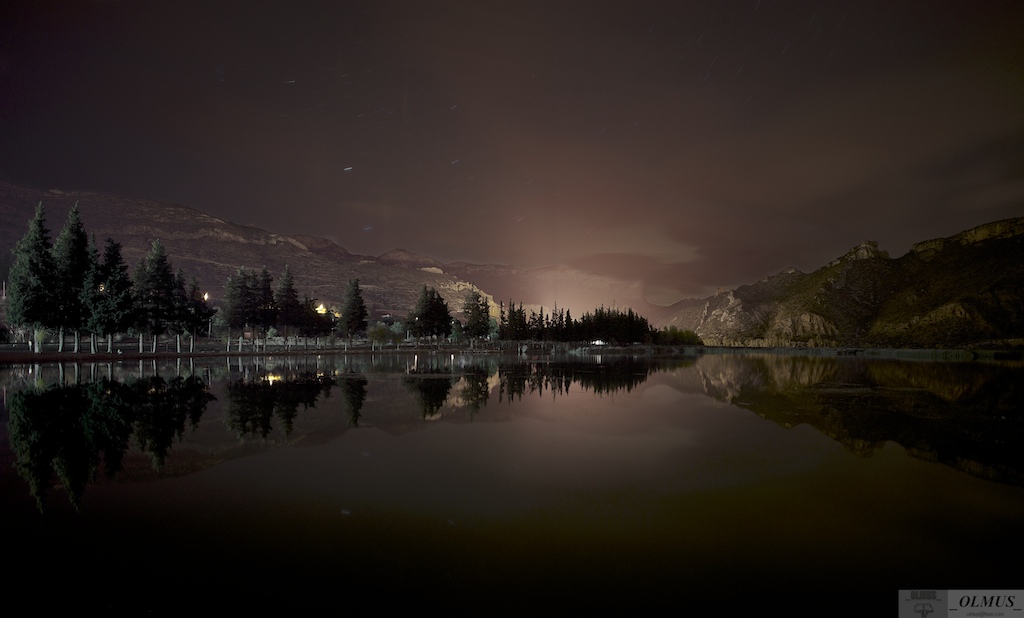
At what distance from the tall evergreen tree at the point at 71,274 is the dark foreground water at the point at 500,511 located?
45.4 meters

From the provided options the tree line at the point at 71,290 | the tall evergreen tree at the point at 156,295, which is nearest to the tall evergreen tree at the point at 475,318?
the tall evergreen tree at the point at 156,295

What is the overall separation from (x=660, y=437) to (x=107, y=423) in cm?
1691

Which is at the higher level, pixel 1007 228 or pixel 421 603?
pixel 1007 228

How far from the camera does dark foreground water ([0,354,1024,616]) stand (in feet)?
19.3

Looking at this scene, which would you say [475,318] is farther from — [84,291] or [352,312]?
[84,291]

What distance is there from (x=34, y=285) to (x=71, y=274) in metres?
4.23

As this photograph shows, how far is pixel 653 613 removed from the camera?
5348mm

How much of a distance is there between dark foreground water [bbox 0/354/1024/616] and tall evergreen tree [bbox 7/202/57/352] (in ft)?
144

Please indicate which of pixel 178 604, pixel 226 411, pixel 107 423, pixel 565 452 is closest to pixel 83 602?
pixel 178 604

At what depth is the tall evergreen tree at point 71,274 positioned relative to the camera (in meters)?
53.3

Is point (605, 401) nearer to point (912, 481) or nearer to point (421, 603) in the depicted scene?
point (912, 481)

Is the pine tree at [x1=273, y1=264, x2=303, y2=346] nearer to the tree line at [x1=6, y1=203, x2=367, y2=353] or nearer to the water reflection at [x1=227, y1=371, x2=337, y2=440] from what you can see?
the tree line at [x1=6, y1=203, x2=367, y2=353]

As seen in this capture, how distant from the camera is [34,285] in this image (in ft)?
167

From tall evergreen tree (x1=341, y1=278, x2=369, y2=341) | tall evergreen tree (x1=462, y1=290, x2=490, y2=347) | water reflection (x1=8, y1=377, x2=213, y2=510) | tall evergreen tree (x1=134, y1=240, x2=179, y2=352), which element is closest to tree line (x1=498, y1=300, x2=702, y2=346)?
tall evergreen tree (x1=462, y1=290, x2=490, y2=347)
